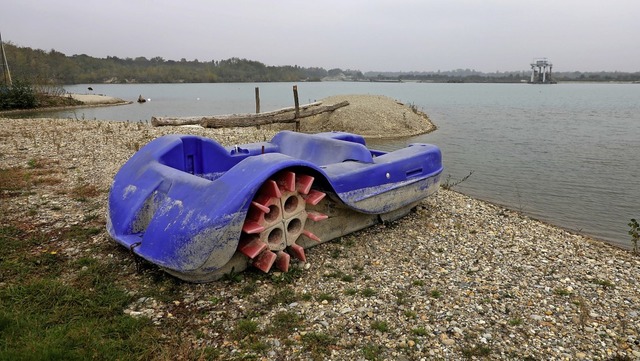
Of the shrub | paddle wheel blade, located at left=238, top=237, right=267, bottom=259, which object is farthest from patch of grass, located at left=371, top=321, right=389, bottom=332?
the shrub

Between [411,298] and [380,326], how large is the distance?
2.21ft

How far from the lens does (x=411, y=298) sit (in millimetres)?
4246

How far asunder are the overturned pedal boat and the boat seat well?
3 cm

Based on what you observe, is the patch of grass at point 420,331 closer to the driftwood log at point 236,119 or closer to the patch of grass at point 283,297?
the patch of grass at point 283,297

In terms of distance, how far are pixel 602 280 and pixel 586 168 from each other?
1014 cm

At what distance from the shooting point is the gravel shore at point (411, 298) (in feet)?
11.5

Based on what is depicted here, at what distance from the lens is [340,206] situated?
536cm

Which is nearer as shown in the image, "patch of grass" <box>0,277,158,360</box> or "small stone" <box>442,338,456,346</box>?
"patch of grass" <box>0,277,158,360</box>

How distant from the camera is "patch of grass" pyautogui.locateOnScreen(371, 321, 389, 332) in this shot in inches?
144

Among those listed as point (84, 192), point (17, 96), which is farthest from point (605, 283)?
point (17, 96)

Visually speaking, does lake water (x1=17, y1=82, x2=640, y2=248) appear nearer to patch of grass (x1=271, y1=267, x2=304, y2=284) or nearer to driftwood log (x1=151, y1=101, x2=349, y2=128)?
driftwood log (x1=151, y1=101, x2=349, y2=128)

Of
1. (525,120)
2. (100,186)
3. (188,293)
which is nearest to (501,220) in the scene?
(188,293)

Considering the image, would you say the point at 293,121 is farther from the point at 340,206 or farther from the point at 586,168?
the point at 340,206

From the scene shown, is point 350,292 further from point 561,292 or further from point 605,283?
point 605,283
